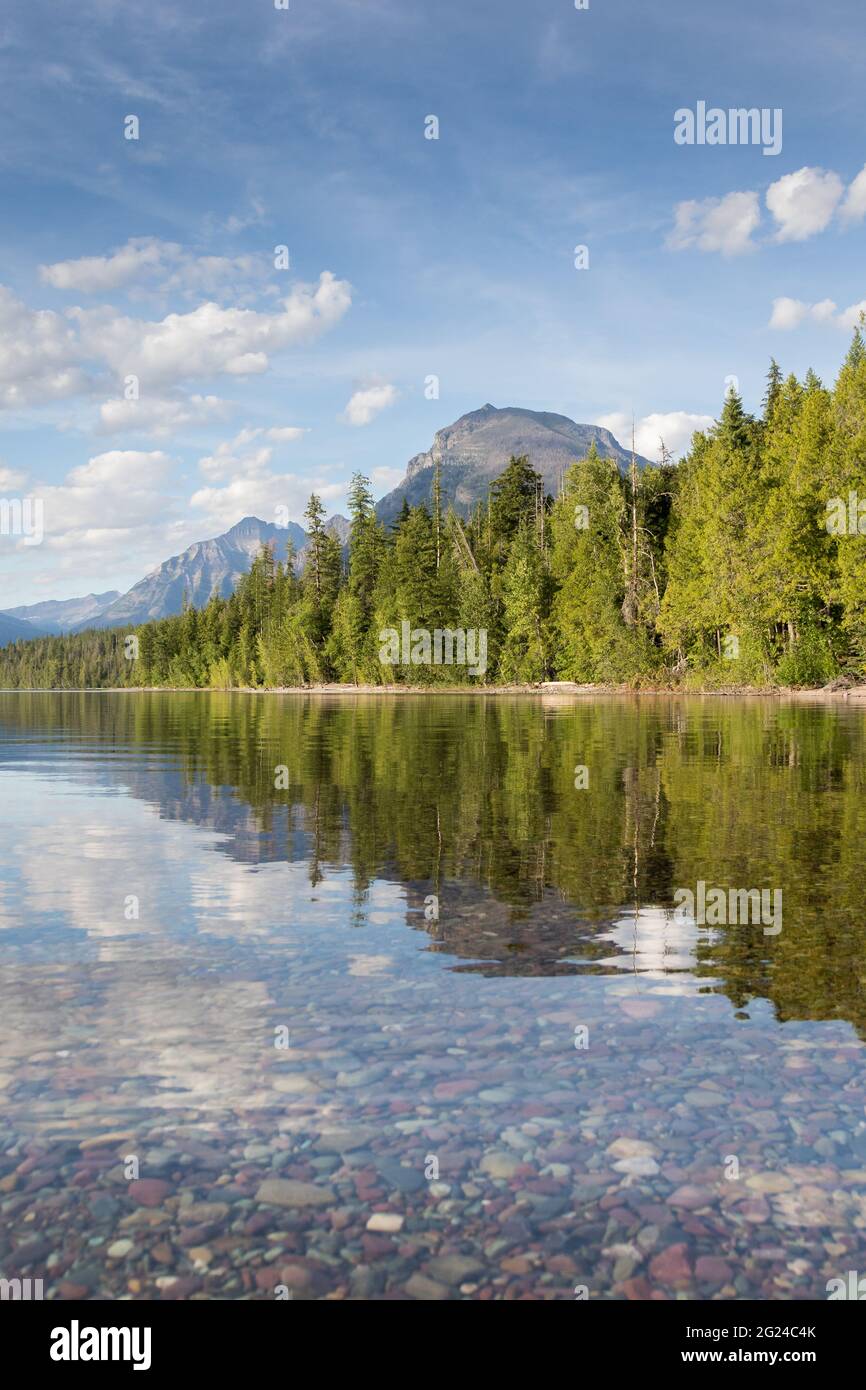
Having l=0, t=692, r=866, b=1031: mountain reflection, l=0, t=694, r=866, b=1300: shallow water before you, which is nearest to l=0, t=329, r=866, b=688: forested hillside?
l=0, t=692, r=866, b=1031: mountain reflection

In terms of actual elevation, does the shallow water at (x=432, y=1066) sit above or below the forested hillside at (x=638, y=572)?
below

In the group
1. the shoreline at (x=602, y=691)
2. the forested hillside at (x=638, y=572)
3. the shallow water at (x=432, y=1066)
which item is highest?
the forested hillside at (x=638, y=572)

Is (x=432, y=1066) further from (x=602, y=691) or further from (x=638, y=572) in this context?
(x=638, y=572)

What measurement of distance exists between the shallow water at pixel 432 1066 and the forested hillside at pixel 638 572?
169 ft

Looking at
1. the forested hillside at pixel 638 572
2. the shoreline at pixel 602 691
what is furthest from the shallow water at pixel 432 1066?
the forested hillside at pixel 638 572

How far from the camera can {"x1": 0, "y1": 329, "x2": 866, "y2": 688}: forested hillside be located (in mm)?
60531

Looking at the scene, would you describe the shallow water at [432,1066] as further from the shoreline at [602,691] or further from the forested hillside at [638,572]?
the forested hillside at [638,572]

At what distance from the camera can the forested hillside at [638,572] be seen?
6053cm

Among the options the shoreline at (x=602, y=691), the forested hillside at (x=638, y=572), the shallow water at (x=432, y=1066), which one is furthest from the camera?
the forested hillside at (x=638, y=572)

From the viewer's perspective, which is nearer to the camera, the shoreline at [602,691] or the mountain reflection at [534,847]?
the mountain reflection at [534,847]

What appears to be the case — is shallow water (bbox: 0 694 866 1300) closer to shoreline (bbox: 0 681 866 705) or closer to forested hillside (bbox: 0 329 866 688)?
shoreline (bbox: 0 681 866 705)

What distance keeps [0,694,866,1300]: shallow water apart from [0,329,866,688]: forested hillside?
5164cm

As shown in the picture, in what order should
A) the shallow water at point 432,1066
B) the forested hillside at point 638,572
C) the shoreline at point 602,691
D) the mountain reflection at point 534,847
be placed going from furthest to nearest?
the forested hillside at point 638,572, the shoreline at point 602,691, the mountain reflection at point 534,847, the shallow water at point 432,1066
